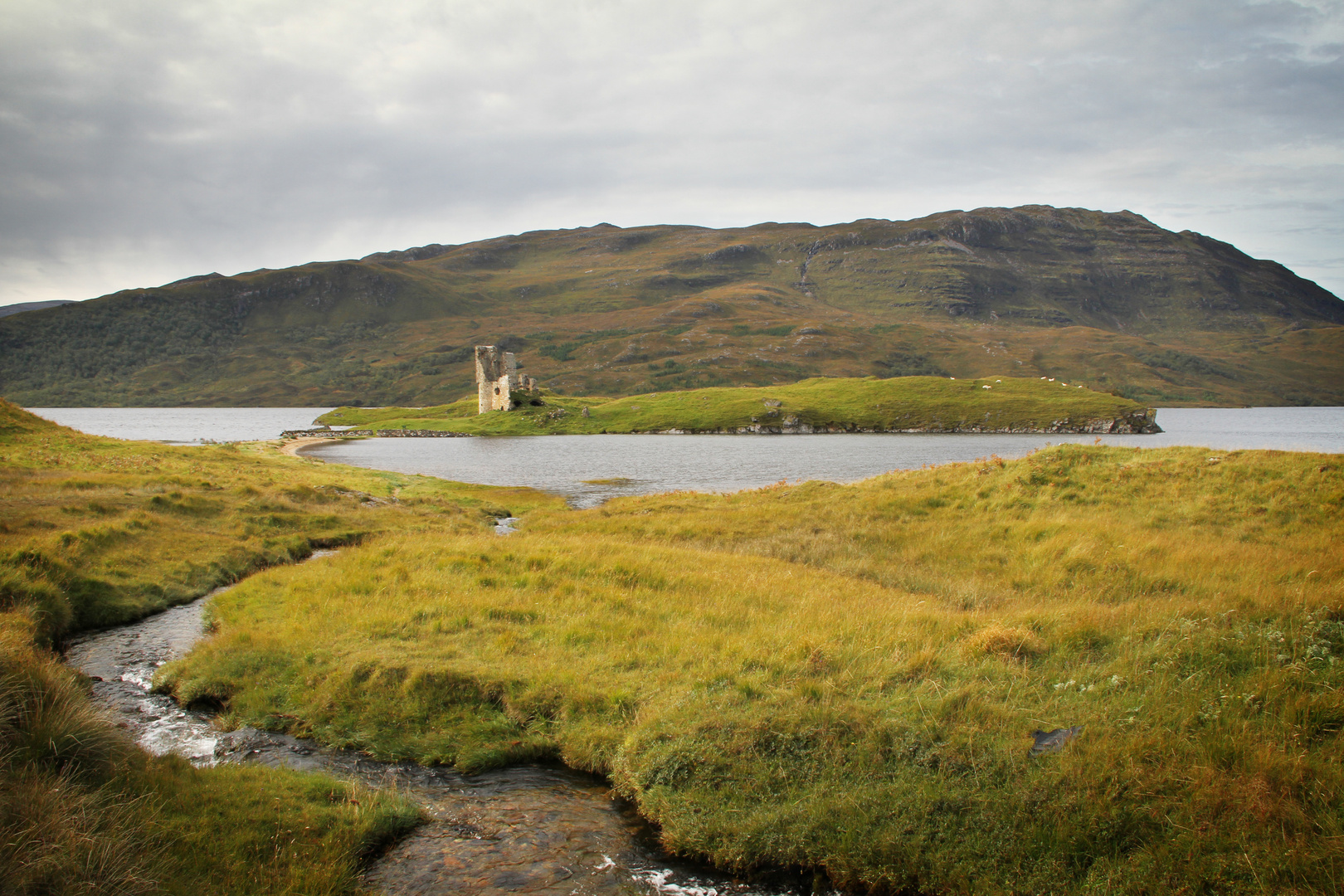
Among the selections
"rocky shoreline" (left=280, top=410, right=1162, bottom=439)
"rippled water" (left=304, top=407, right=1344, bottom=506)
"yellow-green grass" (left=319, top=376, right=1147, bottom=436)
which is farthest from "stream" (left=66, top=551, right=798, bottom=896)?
"yellow-green grass" (left=319, top=376, right=1147, bottom=436)

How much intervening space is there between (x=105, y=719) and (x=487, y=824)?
5.01m

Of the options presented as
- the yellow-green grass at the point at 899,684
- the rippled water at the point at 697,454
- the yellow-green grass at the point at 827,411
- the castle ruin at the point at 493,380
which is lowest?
the rippled water at the point at 697,454

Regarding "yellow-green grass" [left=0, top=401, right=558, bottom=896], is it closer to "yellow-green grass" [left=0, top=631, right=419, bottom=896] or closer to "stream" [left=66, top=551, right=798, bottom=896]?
"yellow-green grass" [left=0, top=631, right=419, bottom=896]

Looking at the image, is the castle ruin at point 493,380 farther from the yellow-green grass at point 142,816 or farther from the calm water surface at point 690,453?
the yellow-green grass at point 142,816

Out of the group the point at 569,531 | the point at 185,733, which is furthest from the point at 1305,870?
the point at 569,531

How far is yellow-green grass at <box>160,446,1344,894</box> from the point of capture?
7309mm

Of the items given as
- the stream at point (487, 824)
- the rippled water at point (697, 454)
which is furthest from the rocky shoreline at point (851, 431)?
the stream at point (487, 824)

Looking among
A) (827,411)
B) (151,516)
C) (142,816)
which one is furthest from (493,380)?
(142,816)

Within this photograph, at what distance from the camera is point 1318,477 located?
66.3ft

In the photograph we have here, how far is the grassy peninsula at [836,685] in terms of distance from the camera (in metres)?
7.17

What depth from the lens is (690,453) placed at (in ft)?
264

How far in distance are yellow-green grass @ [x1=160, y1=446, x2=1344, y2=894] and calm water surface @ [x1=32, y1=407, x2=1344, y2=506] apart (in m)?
26.5

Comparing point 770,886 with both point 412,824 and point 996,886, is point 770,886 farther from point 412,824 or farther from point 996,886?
point 412,824

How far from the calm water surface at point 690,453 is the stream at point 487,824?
3156cm
